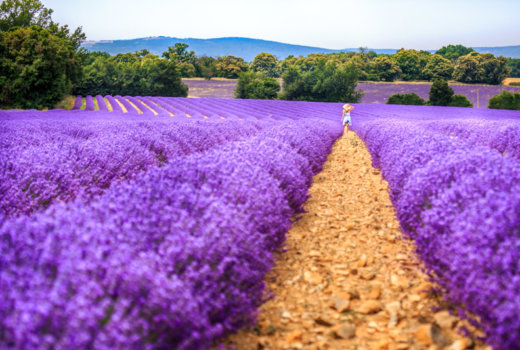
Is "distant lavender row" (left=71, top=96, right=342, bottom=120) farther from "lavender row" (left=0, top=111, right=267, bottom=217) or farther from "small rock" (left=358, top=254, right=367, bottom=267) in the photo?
"small rock" (left=358, top=254, right=367, bottom=267)

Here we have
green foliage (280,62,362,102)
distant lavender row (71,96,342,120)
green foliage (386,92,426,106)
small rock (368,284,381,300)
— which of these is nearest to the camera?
small rock (368,284,381,300)

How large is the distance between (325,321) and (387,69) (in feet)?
141

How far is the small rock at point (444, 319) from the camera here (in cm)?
193

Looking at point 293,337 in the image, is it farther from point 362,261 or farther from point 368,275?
point 362,261

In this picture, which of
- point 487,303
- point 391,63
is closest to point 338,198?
point 487,303

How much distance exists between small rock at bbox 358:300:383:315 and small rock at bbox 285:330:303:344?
442 millimetres

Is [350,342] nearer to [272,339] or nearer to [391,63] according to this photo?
[272,339]

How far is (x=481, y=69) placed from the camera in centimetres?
3653

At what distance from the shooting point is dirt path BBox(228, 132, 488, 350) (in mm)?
1902

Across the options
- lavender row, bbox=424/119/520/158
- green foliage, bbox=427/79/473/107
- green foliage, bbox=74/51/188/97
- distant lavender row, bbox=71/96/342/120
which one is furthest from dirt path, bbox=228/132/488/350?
green foliage, bbox=74/51/188/97

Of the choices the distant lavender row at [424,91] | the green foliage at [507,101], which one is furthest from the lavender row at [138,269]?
the distant lavender row at [424,91]

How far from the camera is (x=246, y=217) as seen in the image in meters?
2.03

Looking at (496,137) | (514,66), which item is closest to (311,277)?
(496,137)

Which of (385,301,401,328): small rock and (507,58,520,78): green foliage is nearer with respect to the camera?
(385,301,401,328): small rock
